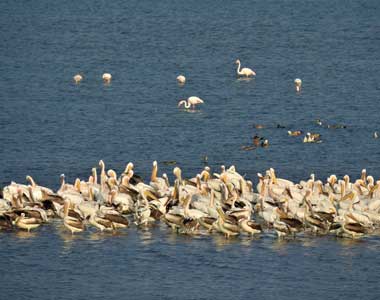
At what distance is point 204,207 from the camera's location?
30.5 meters

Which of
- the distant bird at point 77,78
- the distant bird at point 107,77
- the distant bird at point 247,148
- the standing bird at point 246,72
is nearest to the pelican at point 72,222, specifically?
the distant bird at point 247,148

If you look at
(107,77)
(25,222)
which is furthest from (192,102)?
(25,222)

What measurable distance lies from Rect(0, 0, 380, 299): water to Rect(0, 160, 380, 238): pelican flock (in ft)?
1.38

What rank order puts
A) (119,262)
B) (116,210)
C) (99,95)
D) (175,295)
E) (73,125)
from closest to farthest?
(175,295) < (119,262) < (116,210) < (73,125) < (99,95)

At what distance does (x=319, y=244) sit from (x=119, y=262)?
460 cm

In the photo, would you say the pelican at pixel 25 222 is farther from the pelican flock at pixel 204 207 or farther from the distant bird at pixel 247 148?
the distant bird at pixel 247 148

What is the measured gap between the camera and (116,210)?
3088 cm

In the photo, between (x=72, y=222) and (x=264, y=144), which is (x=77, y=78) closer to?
(x=264, y=144)

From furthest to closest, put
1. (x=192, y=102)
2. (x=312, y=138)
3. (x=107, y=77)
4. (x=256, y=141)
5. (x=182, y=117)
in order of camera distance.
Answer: (x=107, y=77) → (x=192, y=102) → (x=182, y=117) → (x=312, y=138) → (x=256, y=141)

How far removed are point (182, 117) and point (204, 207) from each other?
1634 cm

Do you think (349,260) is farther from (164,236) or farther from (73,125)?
(73,125)

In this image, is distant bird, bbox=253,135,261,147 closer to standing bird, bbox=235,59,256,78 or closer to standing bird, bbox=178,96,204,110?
standing bird, bbox=178,96,204,110

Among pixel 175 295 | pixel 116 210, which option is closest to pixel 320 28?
pixel 116 210

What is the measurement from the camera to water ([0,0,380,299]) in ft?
90.4
